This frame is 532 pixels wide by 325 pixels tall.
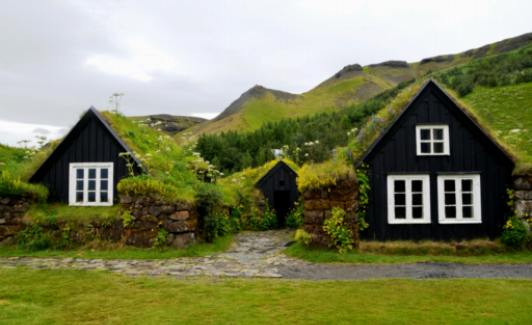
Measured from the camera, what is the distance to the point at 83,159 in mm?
16578

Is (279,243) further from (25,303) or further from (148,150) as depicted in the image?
(25,303)

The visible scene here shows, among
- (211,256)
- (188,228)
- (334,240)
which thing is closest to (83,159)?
(188,228)

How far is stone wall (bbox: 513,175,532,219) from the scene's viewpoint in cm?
1388

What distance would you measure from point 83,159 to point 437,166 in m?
14.2

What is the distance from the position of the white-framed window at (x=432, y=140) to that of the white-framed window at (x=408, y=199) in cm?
101

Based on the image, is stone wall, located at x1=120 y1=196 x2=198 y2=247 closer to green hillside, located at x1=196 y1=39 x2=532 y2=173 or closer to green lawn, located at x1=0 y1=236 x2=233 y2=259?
green lawn, located at x1=0 y1=236 x2=233 y2=259

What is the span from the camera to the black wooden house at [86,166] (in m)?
16.4

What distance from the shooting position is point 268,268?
479 inches

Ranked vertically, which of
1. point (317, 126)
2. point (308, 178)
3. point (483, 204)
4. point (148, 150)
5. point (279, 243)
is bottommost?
point (279, 243)

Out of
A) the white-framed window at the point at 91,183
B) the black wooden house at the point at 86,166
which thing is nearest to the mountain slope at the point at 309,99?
the black wooden house at the point at 86,166

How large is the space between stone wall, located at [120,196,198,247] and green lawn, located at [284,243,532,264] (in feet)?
14.3

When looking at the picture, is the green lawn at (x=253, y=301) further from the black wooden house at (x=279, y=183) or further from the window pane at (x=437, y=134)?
the black wooden house at (x=279, y=183)

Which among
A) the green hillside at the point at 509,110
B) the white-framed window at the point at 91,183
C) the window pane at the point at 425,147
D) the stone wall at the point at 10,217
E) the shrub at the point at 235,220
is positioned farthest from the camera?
the green hillside at the point at 509,110

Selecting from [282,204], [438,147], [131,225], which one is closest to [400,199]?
[438,147]
